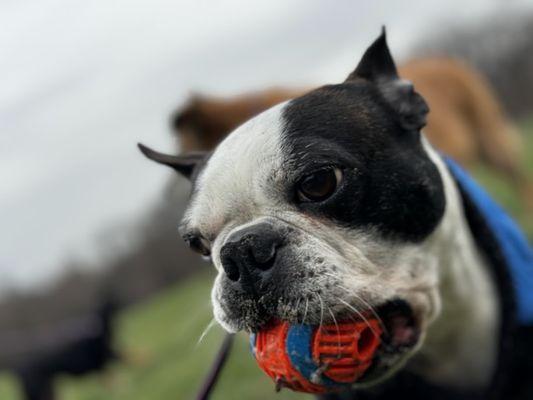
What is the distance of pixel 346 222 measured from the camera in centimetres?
212

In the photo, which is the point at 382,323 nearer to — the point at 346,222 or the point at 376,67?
the point at 346,222

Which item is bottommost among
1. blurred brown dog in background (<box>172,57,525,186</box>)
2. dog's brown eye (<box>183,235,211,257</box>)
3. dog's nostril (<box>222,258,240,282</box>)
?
blurred brown dog in background (<box>172,57,525,186</box>)

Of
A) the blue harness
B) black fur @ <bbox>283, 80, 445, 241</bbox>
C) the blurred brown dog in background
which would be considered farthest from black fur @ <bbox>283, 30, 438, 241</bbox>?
the blurred brown dog in background

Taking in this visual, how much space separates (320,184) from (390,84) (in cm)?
66

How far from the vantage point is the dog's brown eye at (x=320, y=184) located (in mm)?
2047

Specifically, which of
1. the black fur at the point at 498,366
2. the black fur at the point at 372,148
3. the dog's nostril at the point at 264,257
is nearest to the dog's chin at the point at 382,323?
the dog's nostril at the point at 264,257

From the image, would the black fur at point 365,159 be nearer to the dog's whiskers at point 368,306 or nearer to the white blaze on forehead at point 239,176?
the white blaze on forehead at point 239,176

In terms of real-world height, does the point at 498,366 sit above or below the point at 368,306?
below

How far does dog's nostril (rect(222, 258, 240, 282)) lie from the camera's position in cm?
196

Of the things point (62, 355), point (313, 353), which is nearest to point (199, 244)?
point (313, 353)

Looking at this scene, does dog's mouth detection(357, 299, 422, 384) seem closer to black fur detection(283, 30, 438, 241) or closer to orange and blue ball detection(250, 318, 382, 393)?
orange and blue ball detection(250, 318, 382, 393)

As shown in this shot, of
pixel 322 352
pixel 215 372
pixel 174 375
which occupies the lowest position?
pixel 174 375

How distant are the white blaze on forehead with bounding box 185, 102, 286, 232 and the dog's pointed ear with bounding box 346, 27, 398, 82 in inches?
17.3

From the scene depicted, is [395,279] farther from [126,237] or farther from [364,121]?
[126,237]
